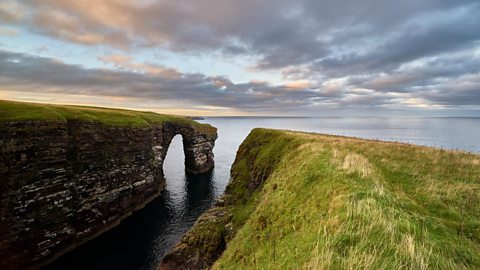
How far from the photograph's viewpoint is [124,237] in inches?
1732

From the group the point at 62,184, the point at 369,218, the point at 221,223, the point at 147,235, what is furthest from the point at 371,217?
the point at 62,184

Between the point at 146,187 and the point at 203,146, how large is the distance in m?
36.9

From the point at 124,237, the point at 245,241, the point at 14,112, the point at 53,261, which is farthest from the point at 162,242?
the point at 245,241

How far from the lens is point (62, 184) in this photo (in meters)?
39.4

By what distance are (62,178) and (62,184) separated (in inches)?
35.7

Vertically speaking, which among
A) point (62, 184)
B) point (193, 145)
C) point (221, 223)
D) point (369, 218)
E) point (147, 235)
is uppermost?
point (369, 218)

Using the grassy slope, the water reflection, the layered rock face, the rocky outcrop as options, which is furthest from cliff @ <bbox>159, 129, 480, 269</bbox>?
the layered rock face

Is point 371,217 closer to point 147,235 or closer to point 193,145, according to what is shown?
point 147,235

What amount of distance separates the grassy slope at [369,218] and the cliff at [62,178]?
1307 inches

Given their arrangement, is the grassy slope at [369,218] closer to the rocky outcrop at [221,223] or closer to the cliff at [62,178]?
the rocky outcrop at [221,223]

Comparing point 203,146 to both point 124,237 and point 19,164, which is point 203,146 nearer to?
point 124,237

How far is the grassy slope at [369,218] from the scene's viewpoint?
7527mm

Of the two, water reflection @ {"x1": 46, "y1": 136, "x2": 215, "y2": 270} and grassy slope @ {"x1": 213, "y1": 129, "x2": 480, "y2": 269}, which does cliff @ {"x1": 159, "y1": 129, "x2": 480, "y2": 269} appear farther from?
water reflection @ {"x1": 46, "y1": 136, "x2": 215, "y2": 270}

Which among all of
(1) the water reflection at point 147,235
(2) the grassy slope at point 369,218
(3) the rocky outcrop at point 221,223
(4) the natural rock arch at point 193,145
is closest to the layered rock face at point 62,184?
(1) the water reflection at point 147,235
